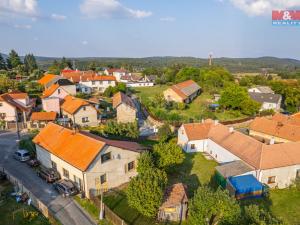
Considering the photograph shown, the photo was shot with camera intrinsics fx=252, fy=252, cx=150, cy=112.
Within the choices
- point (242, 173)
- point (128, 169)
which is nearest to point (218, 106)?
point (242, 173)

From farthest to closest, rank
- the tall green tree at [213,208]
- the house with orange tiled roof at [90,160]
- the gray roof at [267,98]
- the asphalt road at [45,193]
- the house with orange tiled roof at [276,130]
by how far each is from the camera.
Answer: the gray roof at [267,98], the house with orange tiled roof at [276,130], the house with orange tiled roof at [90,160], the asphalt road at [45,193], the tall green tree at [213,208]

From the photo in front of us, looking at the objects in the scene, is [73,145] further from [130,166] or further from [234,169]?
[234,169]

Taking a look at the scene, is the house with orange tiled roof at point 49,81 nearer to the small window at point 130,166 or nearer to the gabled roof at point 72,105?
the gabled roof at point 72,105

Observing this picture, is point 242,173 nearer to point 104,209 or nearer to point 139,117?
point 104,209

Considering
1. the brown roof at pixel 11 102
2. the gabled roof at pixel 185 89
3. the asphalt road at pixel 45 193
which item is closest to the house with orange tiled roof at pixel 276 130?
the gabled roof at pixel 185 89

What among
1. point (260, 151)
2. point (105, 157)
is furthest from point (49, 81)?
point (260, 151)

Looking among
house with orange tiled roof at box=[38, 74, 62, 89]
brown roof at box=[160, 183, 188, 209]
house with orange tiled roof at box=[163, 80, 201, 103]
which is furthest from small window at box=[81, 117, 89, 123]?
house with orange tiled roof at box=[163, 80, 201, 103]
